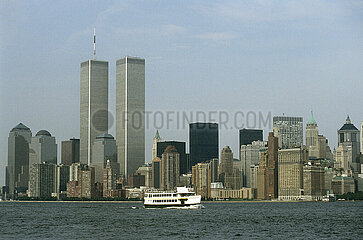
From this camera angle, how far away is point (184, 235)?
120062mm

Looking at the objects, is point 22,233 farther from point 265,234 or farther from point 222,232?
point 265,234

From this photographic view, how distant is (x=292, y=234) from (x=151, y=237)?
2587 centimetres

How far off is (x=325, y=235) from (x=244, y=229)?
20.2 metres

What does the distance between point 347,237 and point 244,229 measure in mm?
24683

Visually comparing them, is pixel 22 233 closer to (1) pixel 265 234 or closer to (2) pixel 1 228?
(2) pixel 1 228

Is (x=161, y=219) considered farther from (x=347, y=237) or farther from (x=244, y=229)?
(x=347, y=237)

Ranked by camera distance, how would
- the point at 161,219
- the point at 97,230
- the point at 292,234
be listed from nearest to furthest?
the point at 292,234
the point at 97,230
the point at 161,219

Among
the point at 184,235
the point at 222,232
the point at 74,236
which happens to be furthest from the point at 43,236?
the point at 222,232

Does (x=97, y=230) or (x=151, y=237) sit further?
(x=97, y=230)

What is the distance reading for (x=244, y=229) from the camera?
134375mm

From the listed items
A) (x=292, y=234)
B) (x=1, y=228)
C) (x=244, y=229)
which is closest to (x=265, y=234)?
(x=292, y=234)

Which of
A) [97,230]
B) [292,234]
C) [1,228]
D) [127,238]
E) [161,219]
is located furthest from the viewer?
[161,219]

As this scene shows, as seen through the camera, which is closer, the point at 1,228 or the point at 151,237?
the point at 151,237

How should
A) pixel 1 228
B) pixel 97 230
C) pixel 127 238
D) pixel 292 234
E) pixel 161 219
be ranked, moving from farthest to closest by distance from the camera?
pixel 161 219 → pixel 1 228 → pixel 97 230 → pixel 292 234 → pixel 127 238
